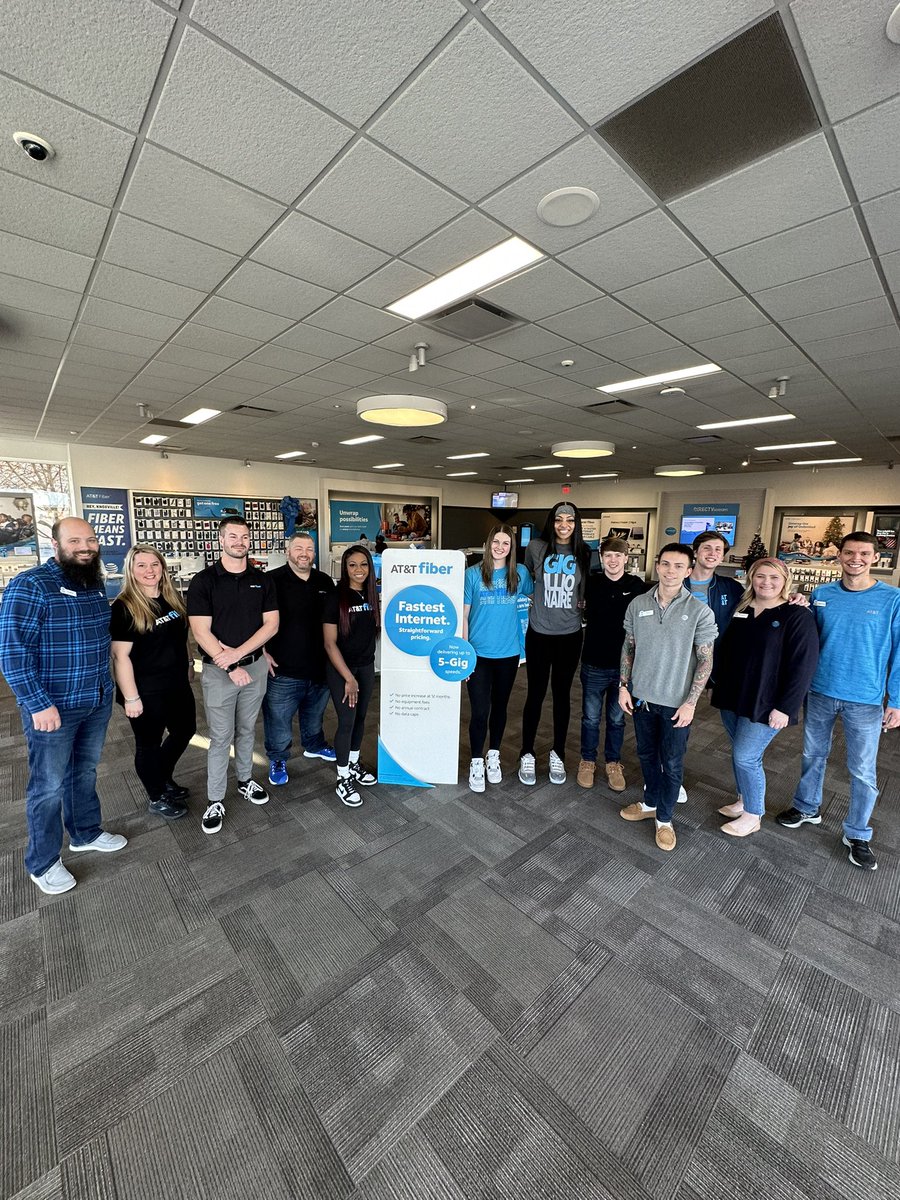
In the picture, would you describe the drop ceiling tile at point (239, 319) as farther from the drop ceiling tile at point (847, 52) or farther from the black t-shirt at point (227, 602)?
the drop ceiling tile at point (847, 52)

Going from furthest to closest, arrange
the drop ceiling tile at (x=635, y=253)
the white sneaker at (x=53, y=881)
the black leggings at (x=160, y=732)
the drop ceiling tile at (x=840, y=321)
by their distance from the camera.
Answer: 1. the drop ceiling tile at (x=840, y=321)
2. the black leggings at (x=160, y=732)
3. the drop ceiling tile at (x=635, y=253)
4. the white sneaker at (x=53, y=881)

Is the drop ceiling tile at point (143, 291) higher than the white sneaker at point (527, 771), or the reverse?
the drop ceiling tile at point (143, 291)

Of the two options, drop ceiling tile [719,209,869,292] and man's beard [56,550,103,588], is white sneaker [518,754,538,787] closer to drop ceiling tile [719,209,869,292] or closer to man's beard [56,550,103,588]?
man's beard [56,550,103,588]

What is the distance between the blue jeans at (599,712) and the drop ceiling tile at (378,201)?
109 inches

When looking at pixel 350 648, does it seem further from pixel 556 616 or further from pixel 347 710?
pixel 556 616

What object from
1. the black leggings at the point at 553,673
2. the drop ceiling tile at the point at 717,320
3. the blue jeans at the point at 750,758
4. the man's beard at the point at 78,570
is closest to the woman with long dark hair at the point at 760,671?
the blue jeans at the point at 750,758

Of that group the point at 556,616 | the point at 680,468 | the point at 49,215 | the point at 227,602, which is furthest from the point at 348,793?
the point at 680,468

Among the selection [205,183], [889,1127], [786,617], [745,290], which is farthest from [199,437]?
[889,1127]

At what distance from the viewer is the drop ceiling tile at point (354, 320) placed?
3.25 meters

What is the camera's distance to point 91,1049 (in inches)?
61.9

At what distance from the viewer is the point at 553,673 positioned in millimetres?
3381

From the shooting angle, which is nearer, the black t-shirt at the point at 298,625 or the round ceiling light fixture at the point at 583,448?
the black t-shirt at the point at 298,625

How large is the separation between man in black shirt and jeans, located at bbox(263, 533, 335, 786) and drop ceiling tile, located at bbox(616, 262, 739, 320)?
2.67 meters

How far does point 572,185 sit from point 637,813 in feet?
10.8
